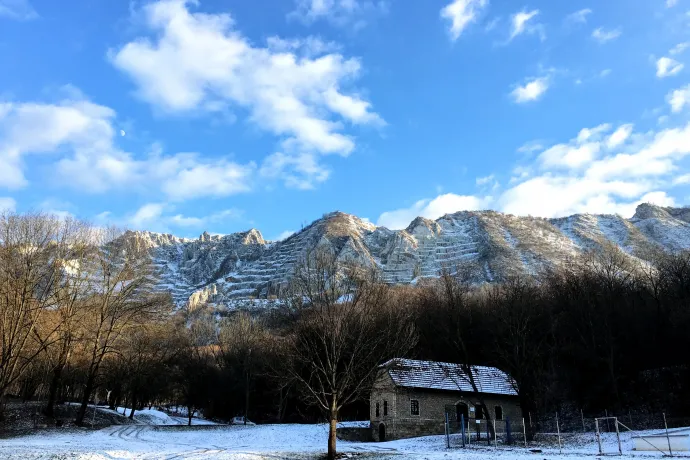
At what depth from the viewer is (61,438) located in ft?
85.6

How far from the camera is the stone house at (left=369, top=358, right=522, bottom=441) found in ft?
112

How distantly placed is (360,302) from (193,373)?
1634 inches

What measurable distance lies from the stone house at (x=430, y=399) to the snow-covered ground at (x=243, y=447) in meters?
3.49

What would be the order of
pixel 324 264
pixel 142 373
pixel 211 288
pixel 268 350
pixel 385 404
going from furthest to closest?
pixel 211 288 → pixel 268 350 → pixel 142 373 → pixel 385 404 → pixel 324 264

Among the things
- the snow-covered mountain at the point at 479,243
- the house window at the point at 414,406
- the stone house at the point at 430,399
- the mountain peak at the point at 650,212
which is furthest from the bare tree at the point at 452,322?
the mountain peak at the point at 650,212

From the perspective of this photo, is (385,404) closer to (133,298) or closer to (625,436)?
(625,436)

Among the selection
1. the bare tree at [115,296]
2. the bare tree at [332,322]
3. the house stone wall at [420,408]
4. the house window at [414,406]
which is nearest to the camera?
the bare tree at [332,322]

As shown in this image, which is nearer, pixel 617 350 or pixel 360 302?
pixel 360 302

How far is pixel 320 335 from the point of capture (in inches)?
905

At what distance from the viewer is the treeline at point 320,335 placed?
24.6 m

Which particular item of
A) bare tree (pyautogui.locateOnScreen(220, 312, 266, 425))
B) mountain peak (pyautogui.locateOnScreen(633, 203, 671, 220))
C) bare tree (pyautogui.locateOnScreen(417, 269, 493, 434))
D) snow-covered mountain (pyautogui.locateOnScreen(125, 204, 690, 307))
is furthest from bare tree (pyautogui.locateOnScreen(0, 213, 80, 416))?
mountain peak (pyautogui.locateOnScreen(633, 203, 671, 220))

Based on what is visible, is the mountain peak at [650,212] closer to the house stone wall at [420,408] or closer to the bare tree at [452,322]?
the bare tree at [452,322]

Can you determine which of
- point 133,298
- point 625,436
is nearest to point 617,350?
point 625,436

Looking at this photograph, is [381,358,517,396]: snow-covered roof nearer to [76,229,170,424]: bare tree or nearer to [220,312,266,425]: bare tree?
[76,229,170,424]: bare tree
